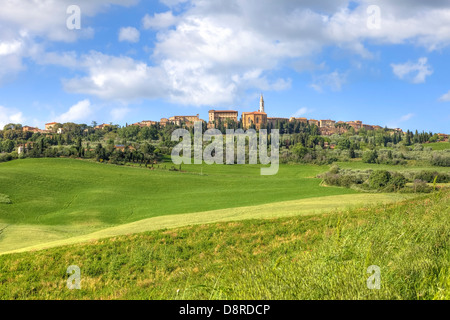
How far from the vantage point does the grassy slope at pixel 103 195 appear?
4294cm

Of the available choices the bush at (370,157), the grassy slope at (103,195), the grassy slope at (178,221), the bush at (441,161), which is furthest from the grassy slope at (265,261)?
the bush at (370,157)

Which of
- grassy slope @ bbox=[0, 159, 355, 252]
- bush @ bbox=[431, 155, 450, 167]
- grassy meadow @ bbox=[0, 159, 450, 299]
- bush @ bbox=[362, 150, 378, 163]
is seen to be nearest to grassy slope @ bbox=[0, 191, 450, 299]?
grassy meadow @ bbox=[0, 159, 450, 299]

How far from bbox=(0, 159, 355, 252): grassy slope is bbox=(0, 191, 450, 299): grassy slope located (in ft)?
43.8

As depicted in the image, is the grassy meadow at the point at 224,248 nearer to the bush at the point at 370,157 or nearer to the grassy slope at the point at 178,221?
the grassy slope at the point at 178,221

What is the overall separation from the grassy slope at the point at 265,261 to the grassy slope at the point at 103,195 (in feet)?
43.8

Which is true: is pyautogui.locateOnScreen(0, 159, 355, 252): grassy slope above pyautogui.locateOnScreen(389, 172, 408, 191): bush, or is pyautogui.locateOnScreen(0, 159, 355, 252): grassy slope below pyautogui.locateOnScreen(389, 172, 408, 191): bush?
below

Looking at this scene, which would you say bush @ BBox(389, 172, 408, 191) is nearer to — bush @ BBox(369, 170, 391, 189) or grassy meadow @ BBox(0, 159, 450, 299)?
bush @ BBox(369, 170, 391, 189)

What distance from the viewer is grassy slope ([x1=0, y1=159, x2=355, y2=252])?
4294 cm

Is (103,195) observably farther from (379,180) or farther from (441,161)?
(441,161)

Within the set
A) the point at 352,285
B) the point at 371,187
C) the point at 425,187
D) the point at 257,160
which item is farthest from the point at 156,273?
the point at 257,160

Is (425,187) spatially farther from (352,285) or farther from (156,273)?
(352,285)

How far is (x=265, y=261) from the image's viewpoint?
47.8 ft

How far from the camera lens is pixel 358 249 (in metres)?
8.30

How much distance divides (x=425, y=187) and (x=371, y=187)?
10.9 m
